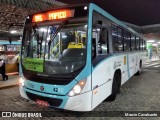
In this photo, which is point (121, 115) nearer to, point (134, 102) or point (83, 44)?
point (134, 102)

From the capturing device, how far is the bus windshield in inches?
163

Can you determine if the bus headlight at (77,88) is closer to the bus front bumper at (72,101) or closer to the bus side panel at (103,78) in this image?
the bus front bumper at (72,101)

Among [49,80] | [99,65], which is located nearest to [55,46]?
[49,80]

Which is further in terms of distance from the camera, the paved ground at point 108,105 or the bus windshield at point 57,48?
the paved ground at point 108,105

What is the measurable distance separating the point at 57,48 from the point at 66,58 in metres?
0.43

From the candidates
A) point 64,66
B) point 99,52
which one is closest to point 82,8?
point 99,52

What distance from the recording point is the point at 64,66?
415cm

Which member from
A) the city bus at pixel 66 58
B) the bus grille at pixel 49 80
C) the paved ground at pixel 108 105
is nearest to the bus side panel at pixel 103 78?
the city bus at pixel 66 58

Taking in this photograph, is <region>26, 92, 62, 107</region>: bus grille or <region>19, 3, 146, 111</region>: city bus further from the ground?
<region>19, 3, 146, 111</region>: city bus

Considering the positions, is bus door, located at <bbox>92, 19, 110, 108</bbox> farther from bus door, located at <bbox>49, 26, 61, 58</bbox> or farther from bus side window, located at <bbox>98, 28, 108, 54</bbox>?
bus door, located at <bbox>49, 26, 61, 58</bbox>

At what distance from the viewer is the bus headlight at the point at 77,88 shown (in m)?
3.96

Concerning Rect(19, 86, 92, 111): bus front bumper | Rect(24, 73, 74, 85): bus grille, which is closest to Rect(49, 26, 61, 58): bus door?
Rect(24, 73, 74, 85): bus grille

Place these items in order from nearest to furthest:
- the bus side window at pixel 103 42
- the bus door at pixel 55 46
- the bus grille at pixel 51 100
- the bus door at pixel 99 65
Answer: the bus grille at pixel 51 100 → the bus door at pixel 99 65 → the bus door at pixel 55 46 → the bus side window at pixel 103 42

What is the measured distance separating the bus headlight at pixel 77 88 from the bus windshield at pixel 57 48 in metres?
0.32
